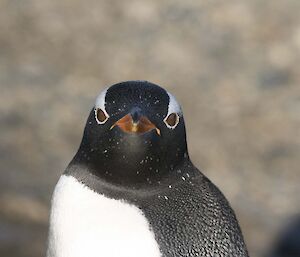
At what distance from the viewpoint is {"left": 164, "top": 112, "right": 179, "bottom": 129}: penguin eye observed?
16.6 feet

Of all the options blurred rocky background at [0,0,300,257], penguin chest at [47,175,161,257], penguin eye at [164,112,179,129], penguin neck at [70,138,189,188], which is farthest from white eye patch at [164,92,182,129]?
blurred rocky background at [0,0,300,257]

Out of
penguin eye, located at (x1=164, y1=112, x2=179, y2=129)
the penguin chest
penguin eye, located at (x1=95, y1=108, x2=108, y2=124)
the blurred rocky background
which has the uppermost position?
the blurred rocky background

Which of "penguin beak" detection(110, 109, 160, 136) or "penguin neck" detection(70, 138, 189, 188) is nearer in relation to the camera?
"penguin beak" detection(110, 109, 160, 136)

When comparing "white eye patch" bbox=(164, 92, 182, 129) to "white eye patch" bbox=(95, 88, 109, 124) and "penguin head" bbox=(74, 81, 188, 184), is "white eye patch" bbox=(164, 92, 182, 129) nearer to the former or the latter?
"penguin head" bbox=(74, 81, 188, 184)

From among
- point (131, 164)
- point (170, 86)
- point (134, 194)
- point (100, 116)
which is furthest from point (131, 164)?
point (170, 86)

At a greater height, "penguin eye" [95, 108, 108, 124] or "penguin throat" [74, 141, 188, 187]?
"penguin eye" [95, 108, 108, 124]

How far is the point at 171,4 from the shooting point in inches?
486

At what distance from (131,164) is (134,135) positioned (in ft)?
0.60

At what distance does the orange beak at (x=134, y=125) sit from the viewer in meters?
4.88

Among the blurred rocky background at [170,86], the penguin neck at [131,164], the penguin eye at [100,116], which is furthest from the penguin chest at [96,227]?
the blurred rocky background at [170,86]

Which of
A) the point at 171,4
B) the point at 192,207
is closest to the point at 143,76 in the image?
the point at 171,4

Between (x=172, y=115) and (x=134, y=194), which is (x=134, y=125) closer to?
(x=172, y=115)

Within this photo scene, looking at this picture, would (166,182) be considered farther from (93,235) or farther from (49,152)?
(49,152)

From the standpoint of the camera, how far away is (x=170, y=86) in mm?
11414
